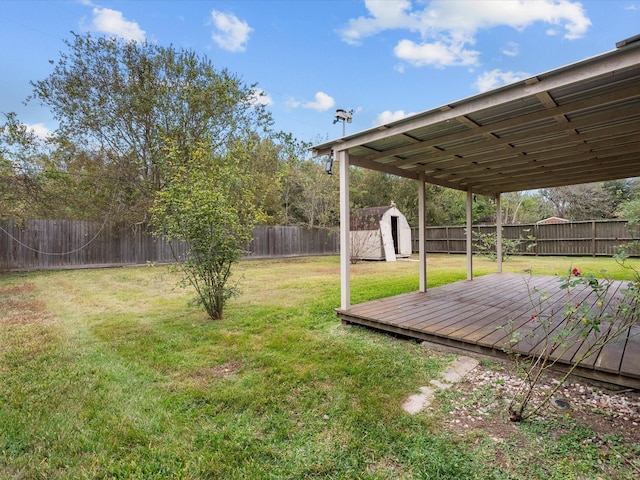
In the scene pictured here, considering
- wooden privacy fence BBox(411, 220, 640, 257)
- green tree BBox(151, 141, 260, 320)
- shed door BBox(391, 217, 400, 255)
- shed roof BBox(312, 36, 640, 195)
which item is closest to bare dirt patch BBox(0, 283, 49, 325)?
green tree BBox(151, 141, 260, 320)

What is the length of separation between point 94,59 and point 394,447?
42.6 feet

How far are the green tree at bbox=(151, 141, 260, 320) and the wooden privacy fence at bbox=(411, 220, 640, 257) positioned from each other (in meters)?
9.43

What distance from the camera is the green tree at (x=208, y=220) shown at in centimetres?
399

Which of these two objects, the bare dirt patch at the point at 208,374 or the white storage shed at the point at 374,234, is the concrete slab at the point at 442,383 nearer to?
the bare dirt patch at the point at 208,374

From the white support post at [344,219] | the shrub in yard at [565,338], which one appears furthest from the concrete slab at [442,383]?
the white support post at [344,219]

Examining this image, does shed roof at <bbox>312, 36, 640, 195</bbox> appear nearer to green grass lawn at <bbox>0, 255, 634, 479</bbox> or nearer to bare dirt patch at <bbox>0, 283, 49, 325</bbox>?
green grass lawn at <bbox>0, 255, 634, 479</bbox>

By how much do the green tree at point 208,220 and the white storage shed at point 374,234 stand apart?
8.76 m

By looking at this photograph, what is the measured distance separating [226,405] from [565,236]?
14503 millimetres

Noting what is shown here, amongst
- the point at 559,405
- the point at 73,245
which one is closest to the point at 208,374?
the point at 559,405

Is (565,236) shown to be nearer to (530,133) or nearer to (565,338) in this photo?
(530,133)

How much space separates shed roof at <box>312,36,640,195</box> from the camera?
2.44 metres

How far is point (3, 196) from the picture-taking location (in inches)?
317

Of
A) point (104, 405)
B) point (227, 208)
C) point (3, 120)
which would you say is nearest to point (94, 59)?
point (3, 120)

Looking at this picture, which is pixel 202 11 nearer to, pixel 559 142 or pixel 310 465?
pixel 559 142
